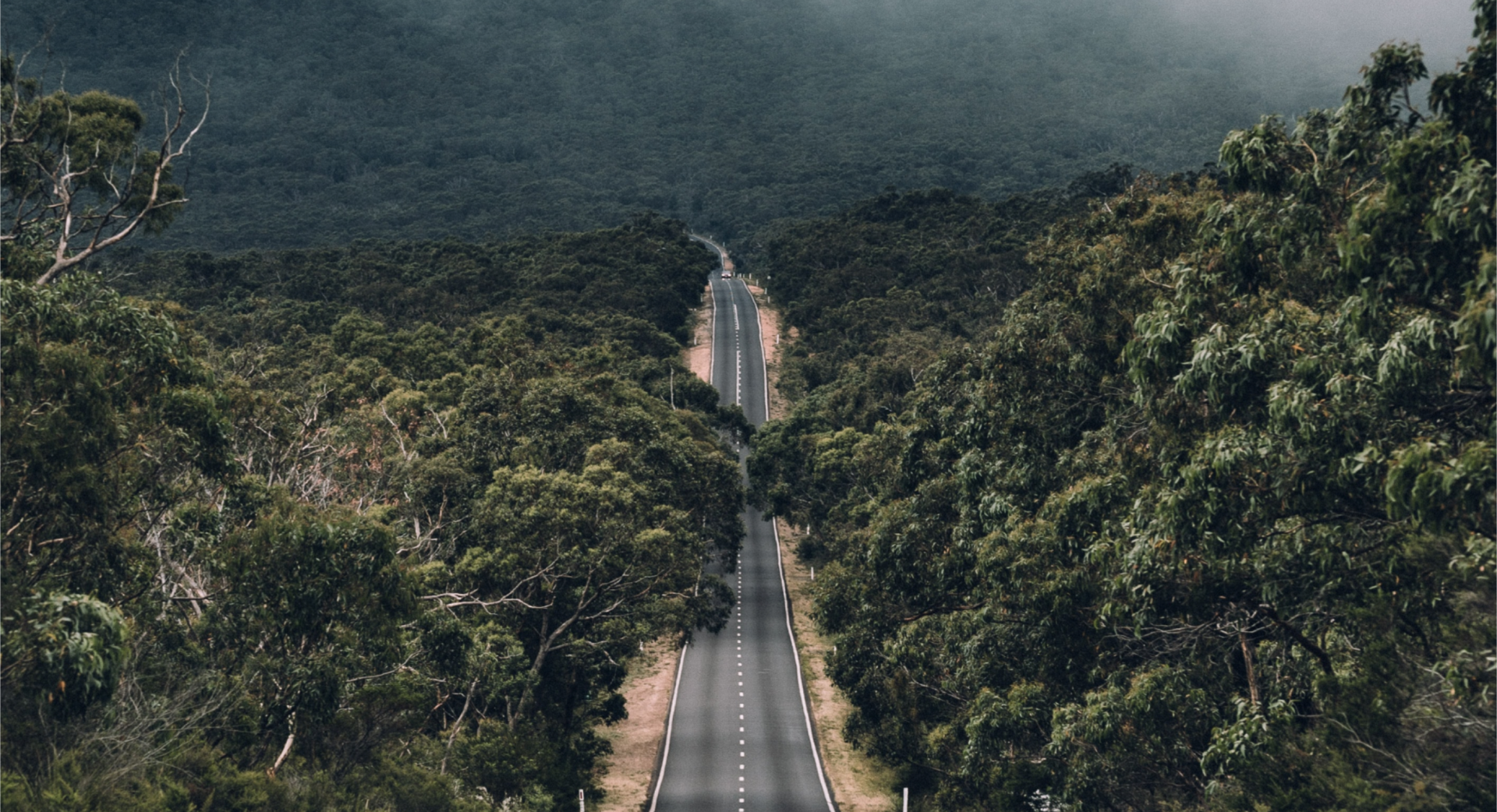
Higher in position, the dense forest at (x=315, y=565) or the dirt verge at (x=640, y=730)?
the dense forest at (x=315, y=565)

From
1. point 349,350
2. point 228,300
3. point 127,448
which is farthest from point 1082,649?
point 228,300

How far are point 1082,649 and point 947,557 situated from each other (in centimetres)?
513

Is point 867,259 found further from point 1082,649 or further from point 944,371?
point 1082,649

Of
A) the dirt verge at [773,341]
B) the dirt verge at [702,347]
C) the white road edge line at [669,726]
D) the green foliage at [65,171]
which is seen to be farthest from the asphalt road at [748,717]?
the dirt verge at [702,347]

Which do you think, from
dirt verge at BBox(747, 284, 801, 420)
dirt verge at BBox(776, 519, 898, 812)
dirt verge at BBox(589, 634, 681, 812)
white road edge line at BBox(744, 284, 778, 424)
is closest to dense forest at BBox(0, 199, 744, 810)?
dirt verge at BBox(589, 634, 681, 812)

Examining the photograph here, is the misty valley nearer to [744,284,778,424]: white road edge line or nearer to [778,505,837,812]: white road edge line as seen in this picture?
[778,505,837,812]: white road edge line

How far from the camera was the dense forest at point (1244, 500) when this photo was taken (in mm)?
12484

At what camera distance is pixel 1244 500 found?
48.3 ft

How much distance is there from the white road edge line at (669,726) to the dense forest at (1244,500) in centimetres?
858

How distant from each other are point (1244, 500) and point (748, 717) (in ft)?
94.9

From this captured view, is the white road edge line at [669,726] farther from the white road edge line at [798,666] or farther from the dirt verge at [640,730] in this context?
the white road edge line at [798,666]

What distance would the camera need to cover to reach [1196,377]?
14.4 m

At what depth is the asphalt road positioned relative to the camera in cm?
3362

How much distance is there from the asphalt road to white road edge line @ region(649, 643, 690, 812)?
0.06 m
